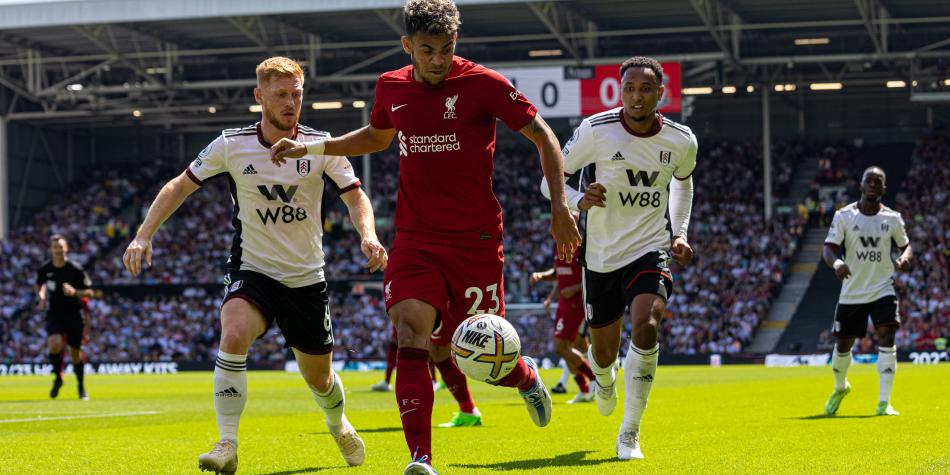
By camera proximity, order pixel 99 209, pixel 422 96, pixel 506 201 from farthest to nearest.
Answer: pixel 99 209
pixel 506 201
pixel 422 96

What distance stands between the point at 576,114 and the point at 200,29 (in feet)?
47.8

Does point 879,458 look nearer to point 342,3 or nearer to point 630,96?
point 630,96

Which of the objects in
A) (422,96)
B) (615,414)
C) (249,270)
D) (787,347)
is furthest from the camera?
(787,347)

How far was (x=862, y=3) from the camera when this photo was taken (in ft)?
130

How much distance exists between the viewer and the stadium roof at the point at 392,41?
138 feet

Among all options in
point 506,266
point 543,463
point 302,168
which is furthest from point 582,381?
point 506,266

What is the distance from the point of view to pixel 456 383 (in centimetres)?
1161

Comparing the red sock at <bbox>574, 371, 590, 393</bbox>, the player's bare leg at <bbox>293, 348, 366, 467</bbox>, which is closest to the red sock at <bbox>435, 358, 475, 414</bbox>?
the player's bare leg at <bbox>293, 348, 366, 467</bbox>

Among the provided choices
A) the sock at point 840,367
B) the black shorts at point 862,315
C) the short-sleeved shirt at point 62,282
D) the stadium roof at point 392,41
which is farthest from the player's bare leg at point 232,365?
the stadium roof at point 392,41

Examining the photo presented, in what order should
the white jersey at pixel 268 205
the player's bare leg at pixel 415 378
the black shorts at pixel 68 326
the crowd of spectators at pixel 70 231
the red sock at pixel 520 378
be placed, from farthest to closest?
→ the crowd of spectators at pixel 70 231 < the black shorts at pixel 68 326 < the white jersey at pixel 268 205 < the red sock at pixel 520 378 < the player's bare leg at pixel 415 378

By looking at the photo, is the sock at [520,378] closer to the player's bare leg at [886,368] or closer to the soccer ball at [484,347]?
the soccer ball at [484,347]

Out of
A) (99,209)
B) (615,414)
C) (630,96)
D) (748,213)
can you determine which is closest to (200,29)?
(99,209)

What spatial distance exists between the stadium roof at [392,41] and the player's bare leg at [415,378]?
34.5m

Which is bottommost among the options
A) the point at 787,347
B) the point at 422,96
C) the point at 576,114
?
the point at 787,347
